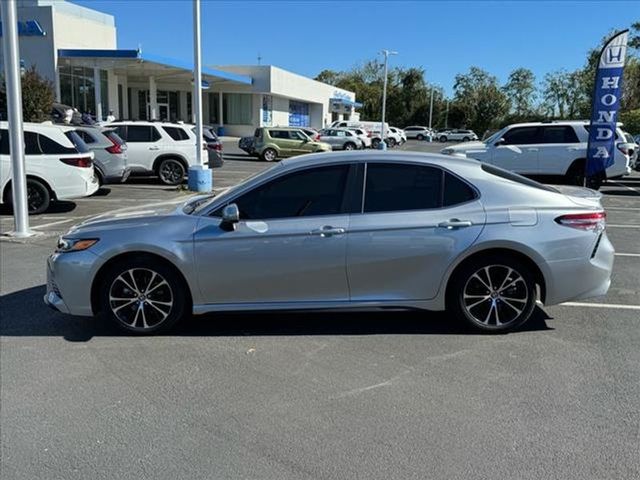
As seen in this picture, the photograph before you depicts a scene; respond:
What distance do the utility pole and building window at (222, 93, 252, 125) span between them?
133ft

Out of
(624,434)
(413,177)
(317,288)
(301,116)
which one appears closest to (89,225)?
(317,288)

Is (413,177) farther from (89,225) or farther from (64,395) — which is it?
(64,395)

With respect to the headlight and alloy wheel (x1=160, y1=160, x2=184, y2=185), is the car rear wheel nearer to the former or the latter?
alloy wheel (x1=160, y1=160, x2=184, y2=185)

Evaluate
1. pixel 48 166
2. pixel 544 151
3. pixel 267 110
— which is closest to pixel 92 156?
pixel 48 166

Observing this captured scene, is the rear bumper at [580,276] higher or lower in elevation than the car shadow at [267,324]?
higher

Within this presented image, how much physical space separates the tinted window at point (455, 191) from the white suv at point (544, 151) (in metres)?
12.0

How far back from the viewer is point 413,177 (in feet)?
16.6

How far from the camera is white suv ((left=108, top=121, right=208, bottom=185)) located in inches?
655

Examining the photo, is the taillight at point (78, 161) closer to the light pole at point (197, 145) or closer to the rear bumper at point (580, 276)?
the light pole at point (197, 145)

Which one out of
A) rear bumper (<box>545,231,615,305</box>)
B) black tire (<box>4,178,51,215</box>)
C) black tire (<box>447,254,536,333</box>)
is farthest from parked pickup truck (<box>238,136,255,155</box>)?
rear bumper (<box>545,231,615,305</box>)

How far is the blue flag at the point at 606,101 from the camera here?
13570mm

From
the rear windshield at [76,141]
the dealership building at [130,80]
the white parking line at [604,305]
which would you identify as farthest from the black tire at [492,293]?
the dealership building at [130,80]

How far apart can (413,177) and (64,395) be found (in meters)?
3.13

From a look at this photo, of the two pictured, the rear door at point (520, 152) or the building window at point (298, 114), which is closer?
the rear door at point (520, 152)
